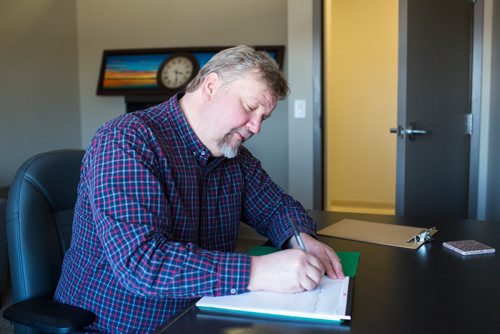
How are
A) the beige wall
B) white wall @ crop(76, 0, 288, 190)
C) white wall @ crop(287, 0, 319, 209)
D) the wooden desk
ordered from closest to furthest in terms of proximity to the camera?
the wooden desk → white wall @ crop(287, 0, 319, 209) → white wall @ crop(76, 0, 288, 190) → the beige wall

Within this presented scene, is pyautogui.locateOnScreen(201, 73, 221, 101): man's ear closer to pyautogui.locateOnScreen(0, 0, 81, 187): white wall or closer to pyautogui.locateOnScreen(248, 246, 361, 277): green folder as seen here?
pyautogui.locateOnScreen(248, 246, 361, 277): green folder

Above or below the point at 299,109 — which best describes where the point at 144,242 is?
below

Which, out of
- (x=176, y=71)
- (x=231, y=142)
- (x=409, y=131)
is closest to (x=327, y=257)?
(x=231, y=142)

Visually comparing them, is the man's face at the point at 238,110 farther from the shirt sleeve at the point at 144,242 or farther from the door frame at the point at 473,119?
the door frame at the point at 473,119

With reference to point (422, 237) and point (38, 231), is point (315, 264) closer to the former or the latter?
point (422, 237)

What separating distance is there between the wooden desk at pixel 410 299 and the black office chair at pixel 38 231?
471 millimetres

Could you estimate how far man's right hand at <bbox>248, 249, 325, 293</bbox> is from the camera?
931 millimetres

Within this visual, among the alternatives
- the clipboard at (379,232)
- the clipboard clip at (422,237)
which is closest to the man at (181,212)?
the clipboard at (379,232)

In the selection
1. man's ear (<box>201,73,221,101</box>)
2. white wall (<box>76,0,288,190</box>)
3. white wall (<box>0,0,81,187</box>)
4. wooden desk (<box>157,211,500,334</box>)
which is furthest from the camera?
white wall (<box>76,0,288,190</box>)

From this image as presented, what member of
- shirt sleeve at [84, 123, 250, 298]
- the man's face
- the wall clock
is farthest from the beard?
the wall clock

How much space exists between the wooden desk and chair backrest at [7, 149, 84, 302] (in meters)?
0.54

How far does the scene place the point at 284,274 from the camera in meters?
0.93

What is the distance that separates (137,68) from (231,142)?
305 cm

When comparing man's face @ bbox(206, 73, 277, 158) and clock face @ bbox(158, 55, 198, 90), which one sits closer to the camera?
man's face @ bbox(206, 73, 277, 158)
